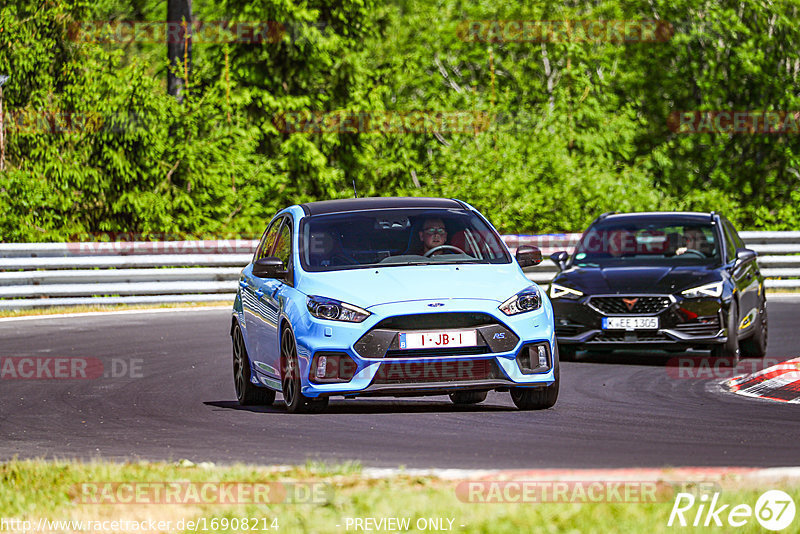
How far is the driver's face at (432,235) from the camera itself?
38.0 ft

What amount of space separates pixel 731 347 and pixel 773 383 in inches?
73.7

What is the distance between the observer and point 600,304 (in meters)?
15.2

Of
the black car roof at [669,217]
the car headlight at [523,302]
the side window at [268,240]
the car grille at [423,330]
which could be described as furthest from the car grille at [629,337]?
the car grille at [423,330]

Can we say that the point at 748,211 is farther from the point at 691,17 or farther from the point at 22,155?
the point at 22,155

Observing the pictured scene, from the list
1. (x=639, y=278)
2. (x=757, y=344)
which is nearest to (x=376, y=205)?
(x=639, y=278)

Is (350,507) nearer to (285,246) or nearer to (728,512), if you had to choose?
(728,512)

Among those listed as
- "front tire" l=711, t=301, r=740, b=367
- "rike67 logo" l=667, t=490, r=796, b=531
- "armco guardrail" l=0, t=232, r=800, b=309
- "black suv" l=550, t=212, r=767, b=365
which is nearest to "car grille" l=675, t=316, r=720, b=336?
"black suv" l=550, t=212, r=767, b=365

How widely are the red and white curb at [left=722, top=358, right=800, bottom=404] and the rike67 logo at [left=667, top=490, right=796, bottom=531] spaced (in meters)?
5.33

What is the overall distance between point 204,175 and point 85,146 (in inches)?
96.9

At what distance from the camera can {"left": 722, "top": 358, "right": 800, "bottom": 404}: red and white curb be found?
12.5 meters

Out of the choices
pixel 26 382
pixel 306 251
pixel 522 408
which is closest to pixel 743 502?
pixel 522 408

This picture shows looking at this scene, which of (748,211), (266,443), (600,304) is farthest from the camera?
(748,211)

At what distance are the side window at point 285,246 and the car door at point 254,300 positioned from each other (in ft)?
0.64

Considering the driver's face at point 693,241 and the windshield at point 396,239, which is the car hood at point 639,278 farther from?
the windshield at point 396,239
